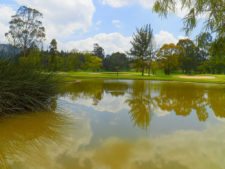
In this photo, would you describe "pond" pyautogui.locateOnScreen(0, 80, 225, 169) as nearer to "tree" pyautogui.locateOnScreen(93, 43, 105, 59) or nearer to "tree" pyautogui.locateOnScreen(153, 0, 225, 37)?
"tree" pyautogui.locateOnScreen(153, 0, 225, 37)

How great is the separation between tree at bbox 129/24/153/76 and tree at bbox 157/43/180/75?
8.33 feet

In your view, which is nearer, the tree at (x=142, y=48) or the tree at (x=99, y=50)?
the tree at (x=142, y=48)

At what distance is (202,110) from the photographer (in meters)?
8.16

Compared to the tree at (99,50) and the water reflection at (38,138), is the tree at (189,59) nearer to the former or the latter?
the tree at (99,50)

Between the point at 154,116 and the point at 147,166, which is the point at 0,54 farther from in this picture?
the point at 147,166

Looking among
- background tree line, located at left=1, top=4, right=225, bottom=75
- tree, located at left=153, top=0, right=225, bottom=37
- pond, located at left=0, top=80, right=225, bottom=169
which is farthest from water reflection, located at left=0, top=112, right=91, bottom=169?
background tree line, located at left=1, top=4, right=225, bottom=75

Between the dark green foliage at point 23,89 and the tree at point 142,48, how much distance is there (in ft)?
92.8

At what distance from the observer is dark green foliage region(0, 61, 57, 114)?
5.65 meters

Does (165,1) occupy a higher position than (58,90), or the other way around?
(165,1)

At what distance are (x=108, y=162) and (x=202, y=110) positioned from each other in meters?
5.59

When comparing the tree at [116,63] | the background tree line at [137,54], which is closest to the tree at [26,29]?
the background tree line at [137,54]

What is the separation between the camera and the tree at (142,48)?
34688 millimetres

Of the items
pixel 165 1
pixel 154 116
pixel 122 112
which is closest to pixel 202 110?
pixel 154 116

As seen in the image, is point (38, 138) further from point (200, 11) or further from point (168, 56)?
point (168, 56)
